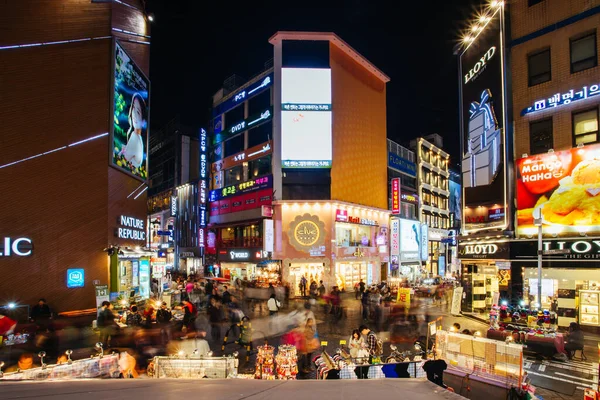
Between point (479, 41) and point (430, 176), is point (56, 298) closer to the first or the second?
point (479, 41)

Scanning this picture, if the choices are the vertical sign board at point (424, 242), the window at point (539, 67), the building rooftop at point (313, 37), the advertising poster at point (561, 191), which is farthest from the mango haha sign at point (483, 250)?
the vertical sign board at point (424, 242)

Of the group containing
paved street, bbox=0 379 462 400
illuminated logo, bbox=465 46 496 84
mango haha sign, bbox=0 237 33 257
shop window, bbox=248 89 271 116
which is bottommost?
paved street, bbox=0 379 462 400

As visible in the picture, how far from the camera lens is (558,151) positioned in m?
17.2

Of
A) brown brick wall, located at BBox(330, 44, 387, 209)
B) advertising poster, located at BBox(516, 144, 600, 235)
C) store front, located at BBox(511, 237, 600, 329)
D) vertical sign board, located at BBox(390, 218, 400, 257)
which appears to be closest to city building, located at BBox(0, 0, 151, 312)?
brown brick wall, located at BBox(330, 44, 387, 209)

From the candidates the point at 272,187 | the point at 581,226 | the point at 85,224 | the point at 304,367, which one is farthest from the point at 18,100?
the point at 581,226

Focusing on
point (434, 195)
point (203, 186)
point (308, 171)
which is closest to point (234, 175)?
point (203, 186)

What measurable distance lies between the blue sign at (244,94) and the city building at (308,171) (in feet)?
0.56

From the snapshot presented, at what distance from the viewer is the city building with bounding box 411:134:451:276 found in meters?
50.8

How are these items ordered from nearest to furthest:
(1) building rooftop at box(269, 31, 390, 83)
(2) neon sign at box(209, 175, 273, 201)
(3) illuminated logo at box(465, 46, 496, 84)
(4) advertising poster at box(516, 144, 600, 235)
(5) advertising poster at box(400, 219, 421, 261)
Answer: (4) advertising poster at box(516, 144, 600, 235) → (3) illuminated logo at box(465, 46, 496, 84) → (1) building rooftop at box(269, 31, 390, 83) → (2) neon sign at box(209, 175, 273, 201) → (5) advertising poster at box(400, 219, 421, 261)

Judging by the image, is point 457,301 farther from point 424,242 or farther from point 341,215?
point 424,242

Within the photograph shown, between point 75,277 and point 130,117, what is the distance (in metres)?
9.39

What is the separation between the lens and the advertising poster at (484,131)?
19.6 m

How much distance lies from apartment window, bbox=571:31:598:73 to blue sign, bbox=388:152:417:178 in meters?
25.7

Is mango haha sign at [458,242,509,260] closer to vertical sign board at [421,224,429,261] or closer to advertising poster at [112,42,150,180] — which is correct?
advertising poster at [112,42,150,180]
